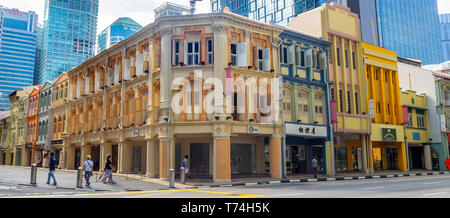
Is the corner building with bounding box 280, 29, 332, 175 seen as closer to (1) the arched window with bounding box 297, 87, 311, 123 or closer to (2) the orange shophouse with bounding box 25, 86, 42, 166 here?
(1) the arched window with bounding box 297, 87, 311, 123

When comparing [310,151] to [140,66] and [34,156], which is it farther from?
[34,156]

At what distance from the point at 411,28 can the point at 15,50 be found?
171261 millimetres

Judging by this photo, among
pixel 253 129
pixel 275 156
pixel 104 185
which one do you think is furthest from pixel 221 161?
pixel 104 185

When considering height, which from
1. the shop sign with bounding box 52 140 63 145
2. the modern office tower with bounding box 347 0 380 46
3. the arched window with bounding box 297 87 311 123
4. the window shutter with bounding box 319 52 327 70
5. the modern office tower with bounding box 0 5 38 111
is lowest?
the shop sign with bounding box 52 140 63 145

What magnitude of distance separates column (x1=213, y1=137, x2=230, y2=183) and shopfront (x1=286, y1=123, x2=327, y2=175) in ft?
25.2

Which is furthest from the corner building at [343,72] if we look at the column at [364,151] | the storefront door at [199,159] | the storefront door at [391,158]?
the storefront door at [199,159]

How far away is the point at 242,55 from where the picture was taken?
25.1m

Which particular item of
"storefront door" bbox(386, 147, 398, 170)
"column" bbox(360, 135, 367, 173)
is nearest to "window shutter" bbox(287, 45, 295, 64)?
"column" bbox(360, 135, 367, 173)

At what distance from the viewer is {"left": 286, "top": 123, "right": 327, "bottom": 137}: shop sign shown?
26878 millimetres

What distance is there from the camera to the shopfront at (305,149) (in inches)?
1141

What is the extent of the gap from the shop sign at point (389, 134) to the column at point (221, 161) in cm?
1803

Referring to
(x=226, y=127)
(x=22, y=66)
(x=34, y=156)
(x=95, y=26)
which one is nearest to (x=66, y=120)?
(x=34, y=156)

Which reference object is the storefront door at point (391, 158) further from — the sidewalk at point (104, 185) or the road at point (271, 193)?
the sidewalk at point (104, 185)

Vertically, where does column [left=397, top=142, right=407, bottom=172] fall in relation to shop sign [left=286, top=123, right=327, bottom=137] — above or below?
below
